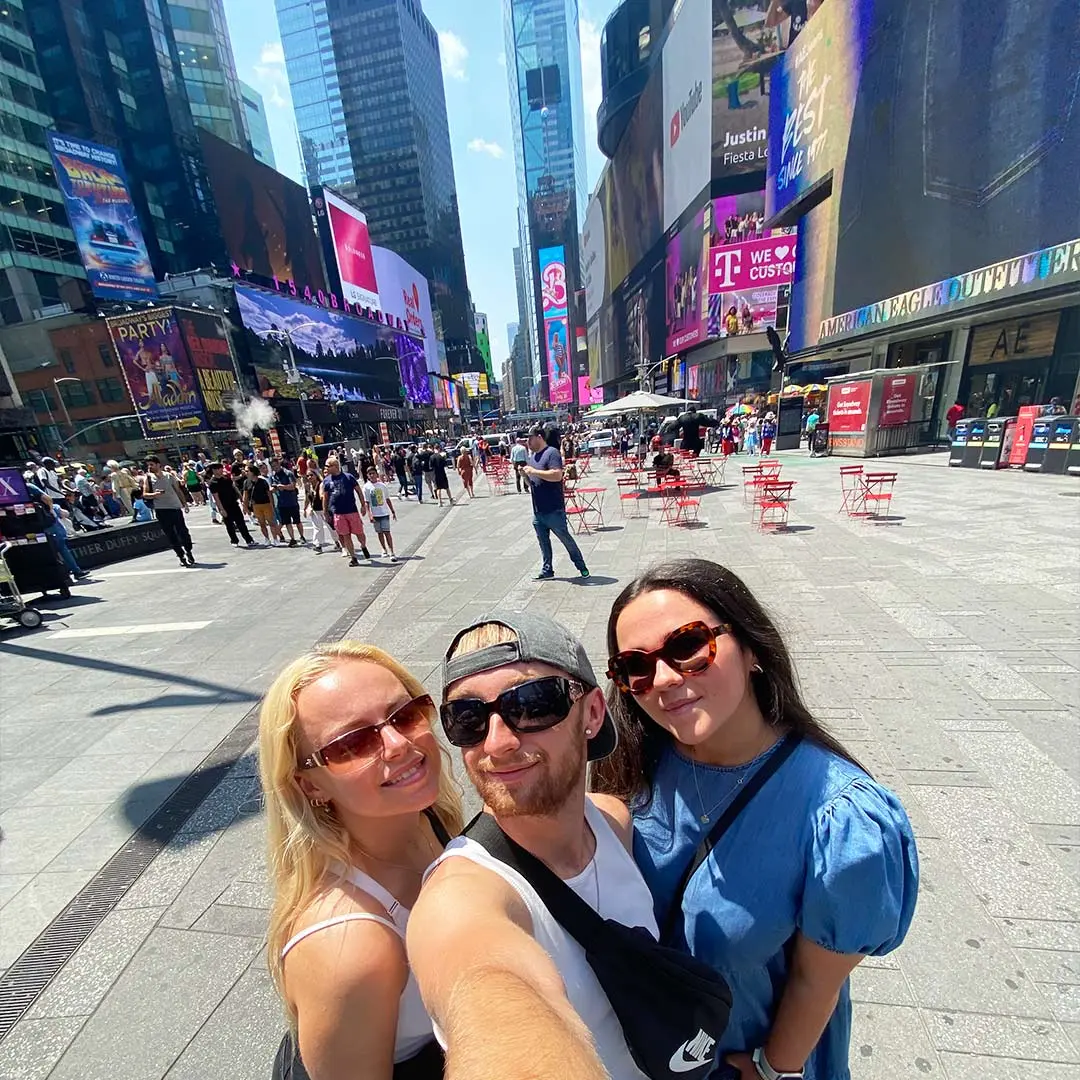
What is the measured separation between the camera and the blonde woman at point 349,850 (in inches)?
37.0

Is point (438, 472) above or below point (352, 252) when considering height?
below

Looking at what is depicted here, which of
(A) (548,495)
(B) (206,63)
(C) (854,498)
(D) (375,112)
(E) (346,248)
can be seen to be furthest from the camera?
(D) (375,112)

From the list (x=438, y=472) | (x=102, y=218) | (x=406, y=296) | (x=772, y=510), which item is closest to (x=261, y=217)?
(x=102, y=218)

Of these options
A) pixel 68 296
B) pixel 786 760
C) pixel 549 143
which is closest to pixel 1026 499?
pixel 786 760

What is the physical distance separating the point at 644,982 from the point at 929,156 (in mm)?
28318

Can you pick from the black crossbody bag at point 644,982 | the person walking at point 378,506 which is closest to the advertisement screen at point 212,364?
the person walking at point 378,506

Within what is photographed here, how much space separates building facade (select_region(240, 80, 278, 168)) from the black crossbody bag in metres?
87.2

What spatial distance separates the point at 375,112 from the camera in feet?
318

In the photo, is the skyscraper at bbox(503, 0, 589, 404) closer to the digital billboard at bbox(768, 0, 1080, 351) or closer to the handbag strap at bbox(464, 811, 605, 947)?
the digital billboard at bbox(768, 0, 1080, 351)

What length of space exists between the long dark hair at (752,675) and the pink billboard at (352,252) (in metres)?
65.6

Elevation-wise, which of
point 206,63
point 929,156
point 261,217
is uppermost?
point 206,63

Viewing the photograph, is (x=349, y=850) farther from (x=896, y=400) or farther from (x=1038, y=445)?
(x=896, y=400)

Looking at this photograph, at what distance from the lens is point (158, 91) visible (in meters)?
45.2

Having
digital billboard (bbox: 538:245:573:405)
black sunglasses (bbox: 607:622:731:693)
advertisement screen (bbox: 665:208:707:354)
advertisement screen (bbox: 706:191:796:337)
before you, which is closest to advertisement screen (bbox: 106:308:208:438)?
advertisement screen (bbox: 706:191:796:337)
